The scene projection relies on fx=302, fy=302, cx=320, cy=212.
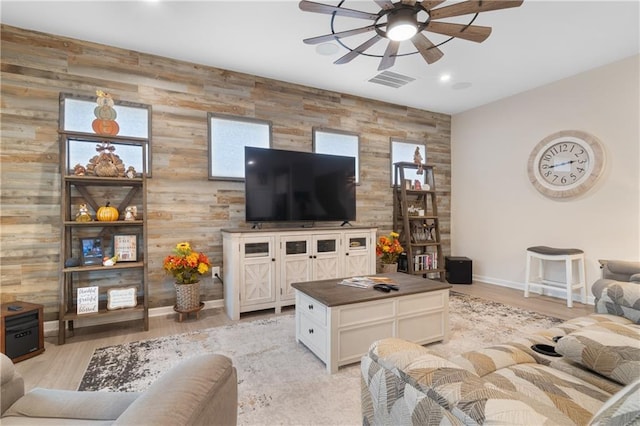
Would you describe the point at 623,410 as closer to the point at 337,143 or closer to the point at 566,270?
the point at 566,270

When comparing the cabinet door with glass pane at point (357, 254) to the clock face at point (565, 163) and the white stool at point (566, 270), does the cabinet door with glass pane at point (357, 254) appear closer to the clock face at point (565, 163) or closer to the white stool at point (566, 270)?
the white stool at point (566, 270)

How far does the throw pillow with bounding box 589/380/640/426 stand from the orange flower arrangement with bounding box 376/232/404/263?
13.0 feet

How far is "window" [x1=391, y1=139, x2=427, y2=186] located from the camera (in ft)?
16.7

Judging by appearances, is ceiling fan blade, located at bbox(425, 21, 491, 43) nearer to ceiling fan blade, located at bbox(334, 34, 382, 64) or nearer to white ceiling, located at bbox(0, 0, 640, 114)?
ceiling fan blade, located at bbox(334, 34, 382, 64)

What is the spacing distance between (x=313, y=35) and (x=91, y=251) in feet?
10.2

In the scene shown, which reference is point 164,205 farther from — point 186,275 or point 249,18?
point 249,18

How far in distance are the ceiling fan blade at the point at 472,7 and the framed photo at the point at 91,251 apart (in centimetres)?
356

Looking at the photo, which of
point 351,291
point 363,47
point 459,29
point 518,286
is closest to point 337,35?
point 363,47

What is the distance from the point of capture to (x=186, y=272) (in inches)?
130

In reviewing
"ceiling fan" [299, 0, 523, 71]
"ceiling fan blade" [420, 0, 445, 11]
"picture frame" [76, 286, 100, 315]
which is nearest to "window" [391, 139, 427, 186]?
"ceiling fan" [299, 0, 523, 71]

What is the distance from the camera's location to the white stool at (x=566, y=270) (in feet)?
12.1

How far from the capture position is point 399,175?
16.4ft

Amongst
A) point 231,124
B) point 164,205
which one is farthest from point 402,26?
point 164,205

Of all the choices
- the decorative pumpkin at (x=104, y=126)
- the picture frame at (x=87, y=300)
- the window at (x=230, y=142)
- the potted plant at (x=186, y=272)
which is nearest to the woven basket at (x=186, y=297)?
the potted plant at (x=186, y=272)
